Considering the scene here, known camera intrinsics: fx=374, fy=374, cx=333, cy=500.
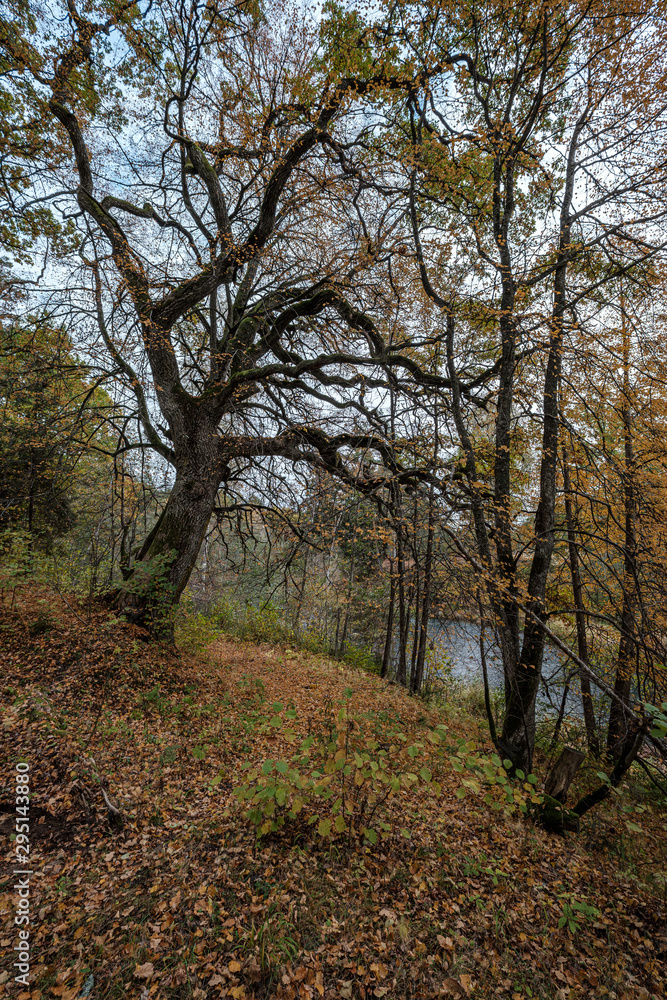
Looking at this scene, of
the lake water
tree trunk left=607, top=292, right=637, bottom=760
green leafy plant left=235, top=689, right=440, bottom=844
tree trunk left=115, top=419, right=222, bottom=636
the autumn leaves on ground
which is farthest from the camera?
tree trunk left=115, top=419, right=222, bottom=636

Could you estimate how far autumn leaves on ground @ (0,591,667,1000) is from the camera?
1.91 m

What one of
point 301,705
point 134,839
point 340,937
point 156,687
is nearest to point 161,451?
point 156,687

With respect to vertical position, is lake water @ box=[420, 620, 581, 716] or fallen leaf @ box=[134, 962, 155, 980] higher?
lake water @ box=[420, 620, 581, 716]

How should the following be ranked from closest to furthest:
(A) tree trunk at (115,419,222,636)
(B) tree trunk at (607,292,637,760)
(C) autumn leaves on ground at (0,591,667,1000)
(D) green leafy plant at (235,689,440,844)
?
(C) autumn leaves on ground at (0,591,667,1000) → (D) green leafy plant at (235,689,440,844) → (B) tree trunk at (607,292,637,760) → (A) tree trunk at (115,419,222,636)

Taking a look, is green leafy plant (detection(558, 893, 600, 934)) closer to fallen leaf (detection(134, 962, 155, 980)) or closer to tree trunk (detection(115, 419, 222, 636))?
fallen leaf (detection(134, 962, 155, 980))

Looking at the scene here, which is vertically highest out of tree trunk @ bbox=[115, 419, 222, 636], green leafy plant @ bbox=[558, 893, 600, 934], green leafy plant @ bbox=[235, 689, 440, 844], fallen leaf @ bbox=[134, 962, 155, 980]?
tree trunk @ bbox=[115, 419, 222, 636]

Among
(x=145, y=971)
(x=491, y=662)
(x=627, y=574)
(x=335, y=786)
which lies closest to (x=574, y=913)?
(x=335, y=786)

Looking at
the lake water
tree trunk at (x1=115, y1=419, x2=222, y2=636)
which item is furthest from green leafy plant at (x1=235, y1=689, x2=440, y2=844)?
tree trunk at (x1=115, y1=419, x2=222, y2=636)

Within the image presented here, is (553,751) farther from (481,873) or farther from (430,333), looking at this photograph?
(430,333)

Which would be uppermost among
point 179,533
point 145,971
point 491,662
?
point 179,533

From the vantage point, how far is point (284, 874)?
245 cm

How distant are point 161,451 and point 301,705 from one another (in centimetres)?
462

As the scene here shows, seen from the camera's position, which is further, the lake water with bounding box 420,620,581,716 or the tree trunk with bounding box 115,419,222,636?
the tree trunk with bounding box 115,419,222,636

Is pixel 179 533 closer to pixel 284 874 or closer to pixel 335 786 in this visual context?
pixel 335 786
